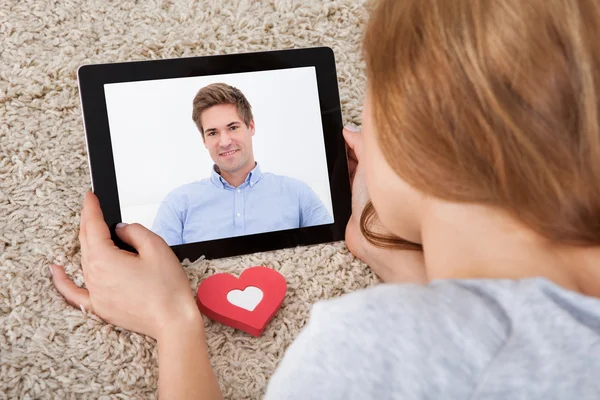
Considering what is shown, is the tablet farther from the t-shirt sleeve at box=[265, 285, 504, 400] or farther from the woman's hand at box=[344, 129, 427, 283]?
the t-shirt sleeve at box=[265, 285, 504, 400]

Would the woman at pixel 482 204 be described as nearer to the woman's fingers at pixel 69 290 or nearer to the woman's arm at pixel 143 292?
the woman's arm at pixel 143 292

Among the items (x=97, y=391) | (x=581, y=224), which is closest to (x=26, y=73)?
(x=97, y=391)

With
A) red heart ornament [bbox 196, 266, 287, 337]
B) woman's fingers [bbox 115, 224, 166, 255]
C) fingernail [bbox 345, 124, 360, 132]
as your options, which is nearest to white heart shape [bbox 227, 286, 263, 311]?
red heart ornament [bbox 196, 266, 287, 337]

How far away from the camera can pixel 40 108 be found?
28.3 inches

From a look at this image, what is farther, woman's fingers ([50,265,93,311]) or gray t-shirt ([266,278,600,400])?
woman's fingers ([50,265,93,311])

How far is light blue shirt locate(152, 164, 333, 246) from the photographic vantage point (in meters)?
0.69

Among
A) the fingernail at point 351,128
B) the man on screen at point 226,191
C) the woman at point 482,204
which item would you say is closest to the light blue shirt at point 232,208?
the man on screen at point 226,191

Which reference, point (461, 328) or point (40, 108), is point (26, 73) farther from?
point (461, 328)

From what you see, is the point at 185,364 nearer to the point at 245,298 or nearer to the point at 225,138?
the point at 245,298

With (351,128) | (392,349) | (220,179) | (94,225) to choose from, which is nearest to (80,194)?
(94,225)

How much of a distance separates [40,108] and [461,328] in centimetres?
60

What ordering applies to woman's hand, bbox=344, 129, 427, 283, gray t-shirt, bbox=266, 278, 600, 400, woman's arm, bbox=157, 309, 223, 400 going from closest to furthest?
gray t-shirt, bbox=266, 278, 600, 400, woman's arm, bbox=157, 309, 223, 400, woman's hand, bbox=344, 129, 427, 283

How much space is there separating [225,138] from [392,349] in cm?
41

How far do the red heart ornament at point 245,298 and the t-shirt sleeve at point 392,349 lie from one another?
265 mm
